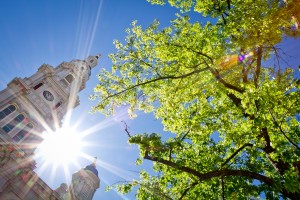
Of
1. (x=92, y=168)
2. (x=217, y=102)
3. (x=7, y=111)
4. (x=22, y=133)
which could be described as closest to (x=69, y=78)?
(x=7, y=111)

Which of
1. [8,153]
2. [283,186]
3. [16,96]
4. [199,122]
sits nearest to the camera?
[283,186]

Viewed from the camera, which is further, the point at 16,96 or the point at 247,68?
the point at 16,96

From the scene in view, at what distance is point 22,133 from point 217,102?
111 ft

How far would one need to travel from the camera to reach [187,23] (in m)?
15.6

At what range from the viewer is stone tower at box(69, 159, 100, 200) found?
5267 cm

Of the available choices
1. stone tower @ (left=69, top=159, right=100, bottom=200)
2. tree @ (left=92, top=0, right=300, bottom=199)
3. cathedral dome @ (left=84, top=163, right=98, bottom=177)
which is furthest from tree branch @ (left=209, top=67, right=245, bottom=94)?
cathedral dome @ (left=84, top=163, right=98, bottom=177)

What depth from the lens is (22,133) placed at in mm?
40000

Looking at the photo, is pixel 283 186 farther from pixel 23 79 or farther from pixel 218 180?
pixel 23 79

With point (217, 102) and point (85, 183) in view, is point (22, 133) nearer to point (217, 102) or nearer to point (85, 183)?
point (85, 183)

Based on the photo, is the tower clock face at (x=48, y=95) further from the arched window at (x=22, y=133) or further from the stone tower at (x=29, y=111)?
the arched window at (x=22, y=133)

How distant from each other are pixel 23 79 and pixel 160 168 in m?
38.2

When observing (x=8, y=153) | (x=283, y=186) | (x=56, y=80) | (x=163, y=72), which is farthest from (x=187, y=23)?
(x=56, y=80)

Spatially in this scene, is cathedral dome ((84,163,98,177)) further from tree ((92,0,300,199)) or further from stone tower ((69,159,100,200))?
tree ((92,0,300,199))

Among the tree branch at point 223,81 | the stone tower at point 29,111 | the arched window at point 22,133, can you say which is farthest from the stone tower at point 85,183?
the tree branch at point 223,81
